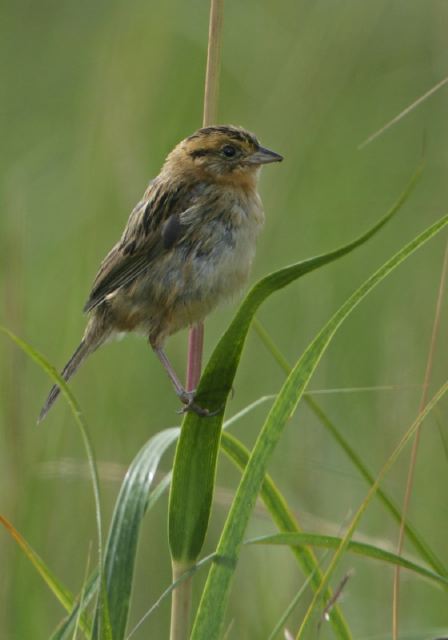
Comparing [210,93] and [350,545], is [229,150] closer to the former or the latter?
[210,93]

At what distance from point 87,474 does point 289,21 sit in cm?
297

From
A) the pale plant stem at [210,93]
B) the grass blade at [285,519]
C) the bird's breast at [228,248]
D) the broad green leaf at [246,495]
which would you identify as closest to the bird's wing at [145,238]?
the bird's breast at [228,248]

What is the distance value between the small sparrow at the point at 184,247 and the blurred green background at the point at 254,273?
19 centimetres

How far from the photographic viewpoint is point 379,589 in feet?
12.0

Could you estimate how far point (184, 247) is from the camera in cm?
326

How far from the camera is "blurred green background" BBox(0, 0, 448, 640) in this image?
344 cm

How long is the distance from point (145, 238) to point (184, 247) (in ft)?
0.47

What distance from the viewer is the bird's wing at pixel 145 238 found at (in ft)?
10.9

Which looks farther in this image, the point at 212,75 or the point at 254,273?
the point at 254,273

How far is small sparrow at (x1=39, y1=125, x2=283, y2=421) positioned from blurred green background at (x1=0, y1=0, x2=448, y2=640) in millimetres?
192

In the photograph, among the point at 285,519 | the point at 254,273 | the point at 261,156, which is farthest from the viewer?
the point at 254,273

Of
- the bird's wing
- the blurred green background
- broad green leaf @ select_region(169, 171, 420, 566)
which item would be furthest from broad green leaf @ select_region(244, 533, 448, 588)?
the bird's wing

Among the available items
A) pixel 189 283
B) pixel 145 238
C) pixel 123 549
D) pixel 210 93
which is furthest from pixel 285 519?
pixel 145 238

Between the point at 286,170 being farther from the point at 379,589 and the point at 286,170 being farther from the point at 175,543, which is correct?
the point at 175,543
